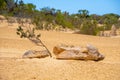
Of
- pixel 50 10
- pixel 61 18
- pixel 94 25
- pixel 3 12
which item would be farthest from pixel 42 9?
pixel 94 25

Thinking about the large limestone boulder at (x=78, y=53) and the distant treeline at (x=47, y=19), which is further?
the distant treeline at (x=47, y=19)

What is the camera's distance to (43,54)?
1380 cm

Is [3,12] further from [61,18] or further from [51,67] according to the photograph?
[51,67]

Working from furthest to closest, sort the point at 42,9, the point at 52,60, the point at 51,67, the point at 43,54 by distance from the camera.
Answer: the point at 42,9
the point at 43,54
the point at 52,60
the point at 51,67

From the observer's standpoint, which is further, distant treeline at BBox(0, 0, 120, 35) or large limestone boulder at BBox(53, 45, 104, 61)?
distant treeline at BBox(0, 0, 120, 35)

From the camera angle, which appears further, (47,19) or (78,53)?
(47,19)

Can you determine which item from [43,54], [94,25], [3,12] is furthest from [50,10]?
[43,54]

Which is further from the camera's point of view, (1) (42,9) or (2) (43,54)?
(1) (42,9)

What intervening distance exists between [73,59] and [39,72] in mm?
2412

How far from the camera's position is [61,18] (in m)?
48.0

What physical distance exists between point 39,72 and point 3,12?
44374 millimetres

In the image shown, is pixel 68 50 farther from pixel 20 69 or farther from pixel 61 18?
pixel 61 18

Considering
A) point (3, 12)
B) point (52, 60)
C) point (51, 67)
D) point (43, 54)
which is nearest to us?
point (51, 67)

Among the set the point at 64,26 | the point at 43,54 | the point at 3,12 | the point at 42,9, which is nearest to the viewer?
the point at 43,54
